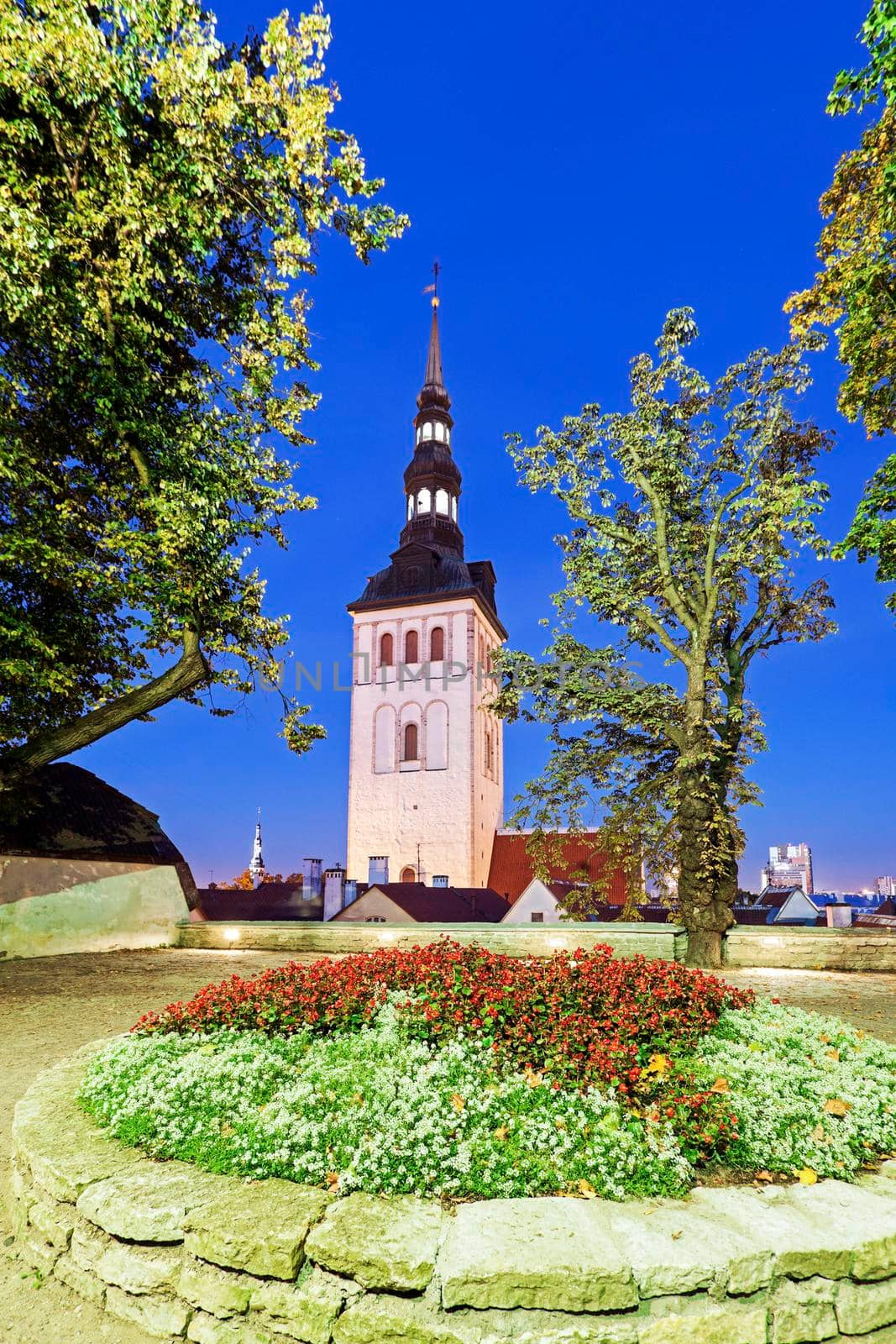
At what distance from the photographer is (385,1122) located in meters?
3.77

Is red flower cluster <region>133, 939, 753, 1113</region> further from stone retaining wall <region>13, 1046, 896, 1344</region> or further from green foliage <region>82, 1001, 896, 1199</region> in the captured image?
stone retaining wall <region>13, 1046, 896, 1344</region>

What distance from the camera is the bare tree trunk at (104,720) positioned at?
33.6 ft

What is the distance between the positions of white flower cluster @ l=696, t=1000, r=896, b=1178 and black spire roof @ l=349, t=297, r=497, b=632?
4121 centimetres

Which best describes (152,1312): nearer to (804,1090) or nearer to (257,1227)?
(257,1227)

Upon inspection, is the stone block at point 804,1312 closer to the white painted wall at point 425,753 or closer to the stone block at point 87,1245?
the stone block at point 87,1245

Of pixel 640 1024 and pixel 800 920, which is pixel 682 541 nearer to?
pixel 640 1024

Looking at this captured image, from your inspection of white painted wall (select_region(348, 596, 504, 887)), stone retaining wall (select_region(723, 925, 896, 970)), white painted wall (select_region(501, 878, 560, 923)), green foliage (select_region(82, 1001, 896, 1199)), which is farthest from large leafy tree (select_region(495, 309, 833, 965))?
white painted wall (select_region(348, 596, 504, 887))

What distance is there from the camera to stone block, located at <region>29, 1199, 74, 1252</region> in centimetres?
Result: 358

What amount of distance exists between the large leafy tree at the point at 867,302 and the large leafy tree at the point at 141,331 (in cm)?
695

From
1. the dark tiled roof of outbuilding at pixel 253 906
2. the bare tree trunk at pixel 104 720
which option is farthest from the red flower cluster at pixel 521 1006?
the dark tiled roof of outbuilding at pixel 253 906

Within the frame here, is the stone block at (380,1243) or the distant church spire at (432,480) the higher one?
the distant church spire at (432,480)

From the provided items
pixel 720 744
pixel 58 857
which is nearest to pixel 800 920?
pixel 720 744

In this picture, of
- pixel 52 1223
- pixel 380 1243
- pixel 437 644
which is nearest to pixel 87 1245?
pixel 52 1223

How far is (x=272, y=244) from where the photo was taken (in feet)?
28.5
